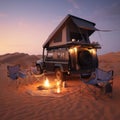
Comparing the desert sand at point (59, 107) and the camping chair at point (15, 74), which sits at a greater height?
the camping chair at point (15, 74)

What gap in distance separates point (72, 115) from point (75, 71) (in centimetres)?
495

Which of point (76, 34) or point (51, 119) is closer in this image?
point (51, 119)

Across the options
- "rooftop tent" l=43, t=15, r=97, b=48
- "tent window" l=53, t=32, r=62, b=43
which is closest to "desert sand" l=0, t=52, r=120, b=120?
"tent window" l=53, t=32, r=62, b=43

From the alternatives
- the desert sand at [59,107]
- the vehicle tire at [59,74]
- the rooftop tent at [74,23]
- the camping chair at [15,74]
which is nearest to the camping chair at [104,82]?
the desert sand at [59,107]

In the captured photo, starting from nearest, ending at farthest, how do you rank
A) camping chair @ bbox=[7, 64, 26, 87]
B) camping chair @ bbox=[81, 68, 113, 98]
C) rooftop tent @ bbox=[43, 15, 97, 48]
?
camping chair @ bbox=[81, 68, 113, 98] < camping chair @ bbox=[7, 64, 26, 87] < rooftop tent @ bbox=[43, 15, 97, 48]

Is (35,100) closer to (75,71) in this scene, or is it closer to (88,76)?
(75,71)

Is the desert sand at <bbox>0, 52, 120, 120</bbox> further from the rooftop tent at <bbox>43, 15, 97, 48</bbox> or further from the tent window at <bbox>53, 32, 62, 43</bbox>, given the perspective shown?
the rooftop tent at <bbox>43, 15, 97, 48</bbox>

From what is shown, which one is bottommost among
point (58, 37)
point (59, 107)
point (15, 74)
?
point (59, 107)

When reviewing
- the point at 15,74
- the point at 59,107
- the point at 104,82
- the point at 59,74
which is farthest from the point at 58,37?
the point at 59,107

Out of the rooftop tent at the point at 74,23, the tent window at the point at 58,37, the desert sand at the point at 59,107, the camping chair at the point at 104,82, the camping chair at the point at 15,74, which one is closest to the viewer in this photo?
the desert sand at the point at 59,107

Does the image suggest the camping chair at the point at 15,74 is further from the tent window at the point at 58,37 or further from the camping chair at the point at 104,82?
the camping chair at the point at 104,82

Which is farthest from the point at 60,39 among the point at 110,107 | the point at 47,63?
the point at 110,107

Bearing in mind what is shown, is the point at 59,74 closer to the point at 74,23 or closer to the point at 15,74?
the point at 15,74

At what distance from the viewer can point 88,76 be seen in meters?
10.9
